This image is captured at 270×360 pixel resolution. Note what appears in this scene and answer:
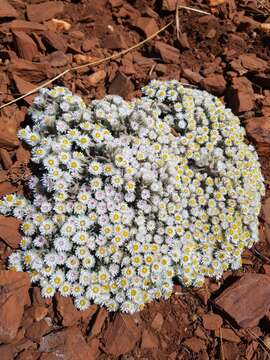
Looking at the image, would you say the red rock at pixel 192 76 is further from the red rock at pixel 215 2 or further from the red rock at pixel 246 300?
the red rock at pixel 246 300

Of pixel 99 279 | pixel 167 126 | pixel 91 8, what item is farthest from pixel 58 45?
pixel 99 279

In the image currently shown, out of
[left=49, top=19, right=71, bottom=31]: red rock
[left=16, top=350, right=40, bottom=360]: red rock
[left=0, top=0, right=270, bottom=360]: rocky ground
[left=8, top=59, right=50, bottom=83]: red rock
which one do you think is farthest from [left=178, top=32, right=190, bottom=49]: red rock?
[left=16, top=350, right=40, bottom=360]: red rock

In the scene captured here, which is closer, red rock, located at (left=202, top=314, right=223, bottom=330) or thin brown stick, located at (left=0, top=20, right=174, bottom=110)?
red rock, located at (left=202, top=314, right=223, bottom=330)

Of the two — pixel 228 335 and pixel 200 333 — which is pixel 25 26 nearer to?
pixel 200 333

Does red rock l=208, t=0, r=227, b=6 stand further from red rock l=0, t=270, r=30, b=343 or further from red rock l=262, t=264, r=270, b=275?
red rock l=0, t=270, r=30, b=343

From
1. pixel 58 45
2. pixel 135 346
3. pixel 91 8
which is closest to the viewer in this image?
pixel 135 346

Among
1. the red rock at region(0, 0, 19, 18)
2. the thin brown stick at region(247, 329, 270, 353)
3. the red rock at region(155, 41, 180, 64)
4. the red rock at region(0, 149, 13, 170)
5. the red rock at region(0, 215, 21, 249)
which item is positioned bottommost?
the thin brown stick at region(247, 329, 270, 353)

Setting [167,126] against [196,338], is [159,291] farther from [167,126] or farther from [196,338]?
[167,126]
